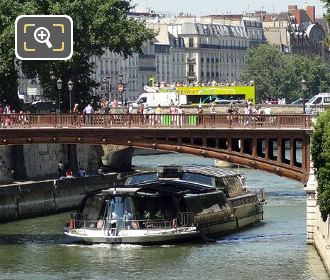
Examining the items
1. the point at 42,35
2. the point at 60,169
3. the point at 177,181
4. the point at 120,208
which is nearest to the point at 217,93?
the point at 60,169

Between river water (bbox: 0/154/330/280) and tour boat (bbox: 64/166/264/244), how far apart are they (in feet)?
2.02

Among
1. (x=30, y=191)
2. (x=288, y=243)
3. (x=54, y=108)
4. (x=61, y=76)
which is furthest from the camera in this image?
(x=54, y=108)

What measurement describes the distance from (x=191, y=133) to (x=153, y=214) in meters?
3.65

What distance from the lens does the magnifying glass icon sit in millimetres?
37378

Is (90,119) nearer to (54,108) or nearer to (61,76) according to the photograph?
(61,76)

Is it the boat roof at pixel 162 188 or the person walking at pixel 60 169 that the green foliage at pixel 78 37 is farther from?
the boat roof at pixel 162 188

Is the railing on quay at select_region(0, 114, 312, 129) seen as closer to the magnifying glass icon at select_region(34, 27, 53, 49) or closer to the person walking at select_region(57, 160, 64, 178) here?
the person walking at select_region(57, 160, 64, 178)

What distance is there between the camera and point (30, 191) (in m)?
79.9

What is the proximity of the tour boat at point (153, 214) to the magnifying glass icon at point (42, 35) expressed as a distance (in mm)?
28320

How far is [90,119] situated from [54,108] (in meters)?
31.3

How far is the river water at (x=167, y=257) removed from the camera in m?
56.4

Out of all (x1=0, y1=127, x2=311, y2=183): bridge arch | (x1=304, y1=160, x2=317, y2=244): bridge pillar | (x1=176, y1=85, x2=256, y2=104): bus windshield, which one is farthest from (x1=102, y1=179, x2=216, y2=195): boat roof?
(x1=176, y1=85, x2=256, y2=104): bus windshield

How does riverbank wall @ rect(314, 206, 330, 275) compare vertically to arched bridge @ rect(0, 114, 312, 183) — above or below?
below

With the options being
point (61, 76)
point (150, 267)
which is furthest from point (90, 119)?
point (61, 76)
